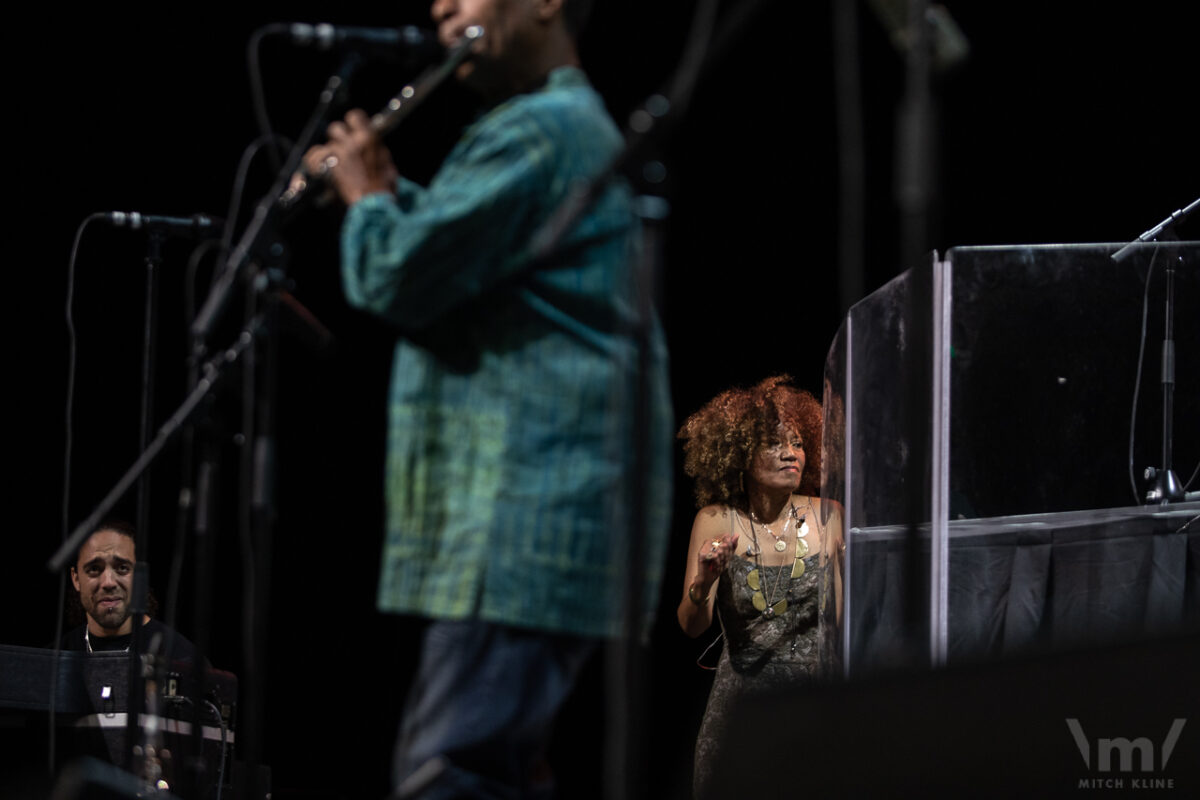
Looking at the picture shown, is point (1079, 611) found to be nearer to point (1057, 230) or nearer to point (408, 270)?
point (1057, 230)

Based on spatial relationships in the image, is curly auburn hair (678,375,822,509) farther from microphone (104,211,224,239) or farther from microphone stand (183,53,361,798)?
microphone stand (183,53,361,798)

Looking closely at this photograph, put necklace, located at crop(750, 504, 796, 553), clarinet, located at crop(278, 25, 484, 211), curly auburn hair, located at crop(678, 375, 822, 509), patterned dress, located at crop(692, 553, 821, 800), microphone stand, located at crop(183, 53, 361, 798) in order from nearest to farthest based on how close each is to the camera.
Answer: clarinet, located at crop(278, 25, 484, 211), microphone stand, located at crop(183, 53, 361, 798), patterned dress, located at crop(692, 553, 821, 800), necklace, located at crop(750, 504, 796, 553), curly auburn hair, located at crop(678, 375, 822, 509)

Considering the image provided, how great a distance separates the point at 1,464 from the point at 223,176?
1382 mm

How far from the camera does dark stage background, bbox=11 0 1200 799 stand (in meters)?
4.64

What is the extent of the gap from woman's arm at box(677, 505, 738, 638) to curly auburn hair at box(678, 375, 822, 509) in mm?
122

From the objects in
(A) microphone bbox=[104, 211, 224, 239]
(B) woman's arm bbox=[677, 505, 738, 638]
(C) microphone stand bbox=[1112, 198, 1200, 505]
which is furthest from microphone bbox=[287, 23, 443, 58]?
(C) microphone stand bbox=[1112, 198, 1200, 505]

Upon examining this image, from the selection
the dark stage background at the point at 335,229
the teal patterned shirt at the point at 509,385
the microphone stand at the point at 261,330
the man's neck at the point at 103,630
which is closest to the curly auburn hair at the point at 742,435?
the dark stage background at the point at 335,229

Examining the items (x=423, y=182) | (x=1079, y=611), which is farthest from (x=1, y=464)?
(x=1079, y=611)

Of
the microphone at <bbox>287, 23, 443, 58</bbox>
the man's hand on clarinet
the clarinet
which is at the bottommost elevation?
the man's hand on clarinet

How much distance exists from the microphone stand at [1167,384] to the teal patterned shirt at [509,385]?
7.51 feet

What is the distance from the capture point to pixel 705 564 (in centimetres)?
394

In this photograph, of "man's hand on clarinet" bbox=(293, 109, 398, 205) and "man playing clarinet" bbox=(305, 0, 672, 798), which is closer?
"man playing clarinet" bbox=(305, 0, 672, 798)

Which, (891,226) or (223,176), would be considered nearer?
(223,176)

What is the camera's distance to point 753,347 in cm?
549
